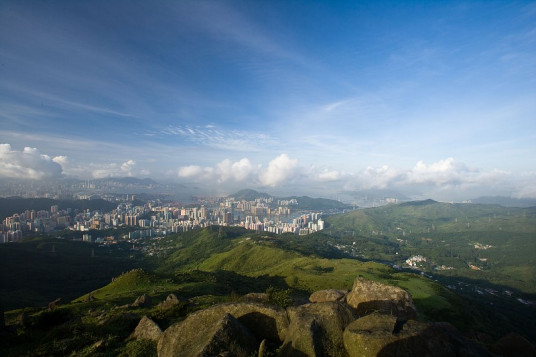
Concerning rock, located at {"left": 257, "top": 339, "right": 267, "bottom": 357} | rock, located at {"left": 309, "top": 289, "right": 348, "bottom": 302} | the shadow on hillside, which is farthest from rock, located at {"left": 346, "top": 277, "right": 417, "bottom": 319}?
the shadow on hillside

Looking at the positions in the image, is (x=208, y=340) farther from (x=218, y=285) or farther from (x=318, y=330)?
(x=218, y=285)

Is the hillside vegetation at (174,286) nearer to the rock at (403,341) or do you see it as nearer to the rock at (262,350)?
the rock at (262,350)

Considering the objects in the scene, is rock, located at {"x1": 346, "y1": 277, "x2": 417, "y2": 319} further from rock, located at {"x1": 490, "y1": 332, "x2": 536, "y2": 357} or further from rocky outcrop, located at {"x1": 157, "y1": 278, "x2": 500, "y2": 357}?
rocky outcrop, located at {"x1": 157, "y1": 278, "x2": 500, "y2": 357}

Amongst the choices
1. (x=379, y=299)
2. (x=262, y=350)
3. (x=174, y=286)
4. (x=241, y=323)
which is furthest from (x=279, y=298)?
(x=174, y=286)

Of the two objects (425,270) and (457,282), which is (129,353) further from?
(425,270)

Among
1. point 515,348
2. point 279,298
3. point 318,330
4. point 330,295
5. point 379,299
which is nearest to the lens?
point 318,330

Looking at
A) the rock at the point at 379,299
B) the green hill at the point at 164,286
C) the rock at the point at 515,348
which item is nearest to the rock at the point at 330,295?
the green hill at the point at 164,286
